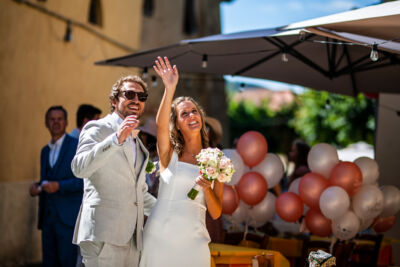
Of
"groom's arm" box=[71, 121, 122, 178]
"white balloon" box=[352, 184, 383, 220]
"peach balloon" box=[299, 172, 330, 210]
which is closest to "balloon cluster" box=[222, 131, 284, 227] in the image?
"peach balloon" box=[299, 172, 330, 210]

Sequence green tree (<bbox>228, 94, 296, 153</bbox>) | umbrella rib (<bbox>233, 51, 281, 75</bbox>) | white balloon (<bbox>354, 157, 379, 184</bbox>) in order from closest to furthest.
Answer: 1. white balloon (<bbox>354, 157, 379, 184</bbox>)
2. umbrella rib (<bbox>233, 51, 281, 75</bbox>)
3. green tree (<bbox>228, 94, 296, 153</bbox>)

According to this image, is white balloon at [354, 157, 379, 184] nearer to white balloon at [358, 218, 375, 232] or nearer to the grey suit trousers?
white balloon at [358, 218, 375, 232]

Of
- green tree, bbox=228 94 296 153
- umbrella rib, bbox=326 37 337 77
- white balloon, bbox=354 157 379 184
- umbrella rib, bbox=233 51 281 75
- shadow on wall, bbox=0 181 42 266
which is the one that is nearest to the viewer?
white balloon, bbox=354 157 379 184

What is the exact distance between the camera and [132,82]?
4246 millimetres

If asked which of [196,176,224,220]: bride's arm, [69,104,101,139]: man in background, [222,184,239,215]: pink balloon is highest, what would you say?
[69,104,101,139]: man in background

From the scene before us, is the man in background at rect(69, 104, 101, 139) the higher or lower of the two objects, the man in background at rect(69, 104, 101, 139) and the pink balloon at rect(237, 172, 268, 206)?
the higher

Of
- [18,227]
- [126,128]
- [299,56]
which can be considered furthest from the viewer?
[18,227]

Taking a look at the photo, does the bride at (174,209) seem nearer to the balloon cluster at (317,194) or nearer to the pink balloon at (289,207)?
the balloon cluster at (317,194)

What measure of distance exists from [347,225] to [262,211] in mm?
982

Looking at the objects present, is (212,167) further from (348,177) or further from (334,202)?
(348,177)

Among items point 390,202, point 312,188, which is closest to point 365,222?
point 390,202

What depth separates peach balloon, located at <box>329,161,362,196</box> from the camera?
6094 mm

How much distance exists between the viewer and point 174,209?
411 centimetres

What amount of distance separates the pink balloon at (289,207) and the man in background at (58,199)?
2.21 meters
